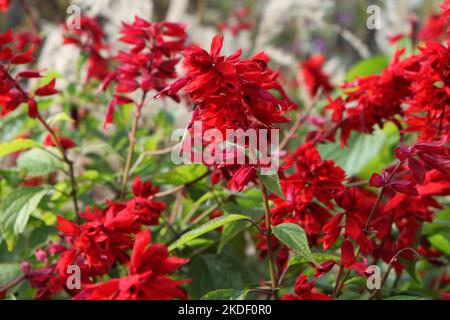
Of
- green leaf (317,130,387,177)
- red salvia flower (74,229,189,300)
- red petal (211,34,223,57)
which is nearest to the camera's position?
red salvia flower (74,229,189,300)

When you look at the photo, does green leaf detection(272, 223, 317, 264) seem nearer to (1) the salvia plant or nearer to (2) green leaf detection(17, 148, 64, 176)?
(1) the salvia plant

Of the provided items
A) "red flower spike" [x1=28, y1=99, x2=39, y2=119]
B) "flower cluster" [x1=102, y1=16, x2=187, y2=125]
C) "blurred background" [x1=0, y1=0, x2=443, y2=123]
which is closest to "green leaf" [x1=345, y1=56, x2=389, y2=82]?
"blurred background" [x1=0, y1=0, x2=443, y2=123]

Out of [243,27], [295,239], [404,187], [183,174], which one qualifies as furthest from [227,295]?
[243,27]

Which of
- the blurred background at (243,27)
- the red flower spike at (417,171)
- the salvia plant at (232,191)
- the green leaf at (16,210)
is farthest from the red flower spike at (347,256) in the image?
the green leaf at (16,210)

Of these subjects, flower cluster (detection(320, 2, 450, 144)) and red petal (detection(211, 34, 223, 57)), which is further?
flower cluster (detection(320, 2, 450, 144))

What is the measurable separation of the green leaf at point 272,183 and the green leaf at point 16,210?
479 mm

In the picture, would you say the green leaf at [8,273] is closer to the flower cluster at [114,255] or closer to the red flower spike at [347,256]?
the flower cluster at [114,255]

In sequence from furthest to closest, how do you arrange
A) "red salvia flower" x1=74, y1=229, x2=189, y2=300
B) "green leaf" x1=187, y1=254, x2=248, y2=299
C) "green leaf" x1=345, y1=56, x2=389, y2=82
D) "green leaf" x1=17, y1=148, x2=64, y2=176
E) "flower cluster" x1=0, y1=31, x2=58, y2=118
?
"green leaf" x1=345, y1=56, x2=389, y2=82 < "green leaf" x1=17, y1=148, x2=64, y2=176 < "green leaf" x1=187, y1=254, x2=248, y2=299 < "flower cluster" x1=0, y1=31, x2=58, y2=118 < "red salvia flower" x1=74, y1=229, x2=189, y2=300

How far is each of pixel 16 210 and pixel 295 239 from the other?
56 centimetres

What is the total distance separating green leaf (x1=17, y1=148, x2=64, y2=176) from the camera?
1242mm

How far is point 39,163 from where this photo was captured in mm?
1263

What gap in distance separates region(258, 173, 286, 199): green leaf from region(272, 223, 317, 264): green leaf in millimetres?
46

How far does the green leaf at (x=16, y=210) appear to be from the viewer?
1.09 meters
